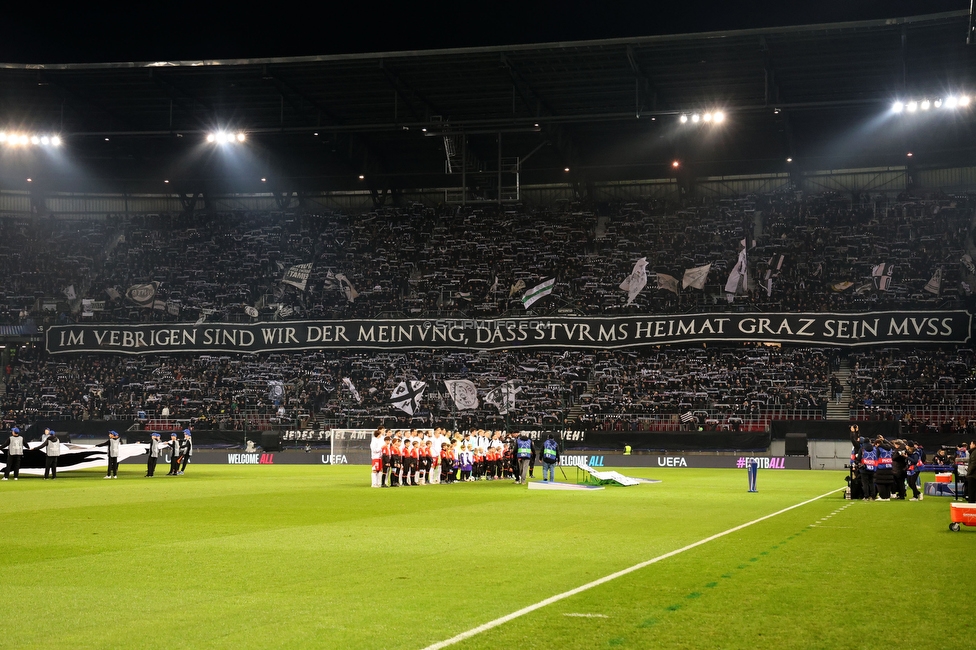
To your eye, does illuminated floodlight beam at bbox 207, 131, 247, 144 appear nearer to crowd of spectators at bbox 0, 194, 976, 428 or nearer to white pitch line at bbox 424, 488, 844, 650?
crowd of spectators at bbox 0, 194, 976, 428

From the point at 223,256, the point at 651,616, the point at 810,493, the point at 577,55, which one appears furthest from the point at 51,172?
the point at 651,616

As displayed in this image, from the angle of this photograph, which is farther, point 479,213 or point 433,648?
point 479,213

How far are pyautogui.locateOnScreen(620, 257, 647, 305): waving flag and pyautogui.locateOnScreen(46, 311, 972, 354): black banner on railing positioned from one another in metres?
2.45

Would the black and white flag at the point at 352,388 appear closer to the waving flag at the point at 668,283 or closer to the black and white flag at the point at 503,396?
the black and white flag at the point at 503,396

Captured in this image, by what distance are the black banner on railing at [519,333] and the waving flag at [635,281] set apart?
8.03 feet

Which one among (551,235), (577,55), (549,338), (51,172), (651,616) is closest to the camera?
(651,616)

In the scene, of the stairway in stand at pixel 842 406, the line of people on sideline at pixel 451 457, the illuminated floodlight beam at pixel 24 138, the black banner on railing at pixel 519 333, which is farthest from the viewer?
the illuminated floodlight beam at pixel 24 138

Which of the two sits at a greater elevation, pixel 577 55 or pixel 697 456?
pixel 577 55

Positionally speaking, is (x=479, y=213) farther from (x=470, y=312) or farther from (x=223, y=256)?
(x=223, y=256)

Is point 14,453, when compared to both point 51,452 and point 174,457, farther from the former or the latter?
point 174,457

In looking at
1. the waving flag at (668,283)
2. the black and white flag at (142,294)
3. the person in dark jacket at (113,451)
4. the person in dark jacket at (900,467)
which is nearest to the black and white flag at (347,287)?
the black and white flag at (142,294)

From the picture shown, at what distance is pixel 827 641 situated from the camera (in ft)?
26.5

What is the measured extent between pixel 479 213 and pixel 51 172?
26.9 metres

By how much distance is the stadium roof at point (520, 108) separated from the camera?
147ft
